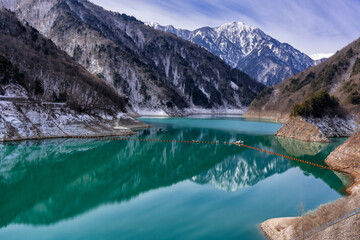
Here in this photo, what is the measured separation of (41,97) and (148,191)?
4127 cm

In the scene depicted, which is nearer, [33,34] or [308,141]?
[308,141]

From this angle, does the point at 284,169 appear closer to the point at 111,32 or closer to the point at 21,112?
the point at 21,112

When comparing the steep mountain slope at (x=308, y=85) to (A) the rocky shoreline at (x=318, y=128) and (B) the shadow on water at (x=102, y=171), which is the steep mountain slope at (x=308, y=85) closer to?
(A) the rocky shoreline at (x=318, y=128)

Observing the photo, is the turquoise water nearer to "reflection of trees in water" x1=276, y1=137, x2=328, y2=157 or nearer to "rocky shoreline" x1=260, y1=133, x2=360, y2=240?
"reflection of trees in water" x1=276, y1=137, x2=328, y2=157

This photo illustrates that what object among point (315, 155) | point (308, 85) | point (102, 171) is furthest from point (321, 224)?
point (308, 85)

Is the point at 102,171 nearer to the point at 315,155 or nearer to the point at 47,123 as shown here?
the point at 47,123

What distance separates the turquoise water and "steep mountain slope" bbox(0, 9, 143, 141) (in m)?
5.53

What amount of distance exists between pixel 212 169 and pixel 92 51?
13393 centimetres

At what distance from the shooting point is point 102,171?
32.8m

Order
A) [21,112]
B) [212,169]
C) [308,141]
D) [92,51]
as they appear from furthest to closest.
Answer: [92,51]
[308,141]
[21,112]
[212,169]

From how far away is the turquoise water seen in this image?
1789 centimetres

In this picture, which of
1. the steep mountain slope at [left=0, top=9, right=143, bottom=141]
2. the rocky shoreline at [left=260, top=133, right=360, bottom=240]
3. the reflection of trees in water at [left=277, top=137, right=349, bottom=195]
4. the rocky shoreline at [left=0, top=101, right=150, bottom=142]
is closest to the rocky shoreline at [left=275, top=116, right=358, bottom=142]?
the reflection of trees in water at [left=277, top=137, right=349, bottom=195]

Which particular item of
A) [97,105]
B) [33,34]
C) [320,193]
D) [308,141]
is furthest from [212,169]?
[33,34]

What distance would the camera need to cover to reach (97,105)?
2746 inches
